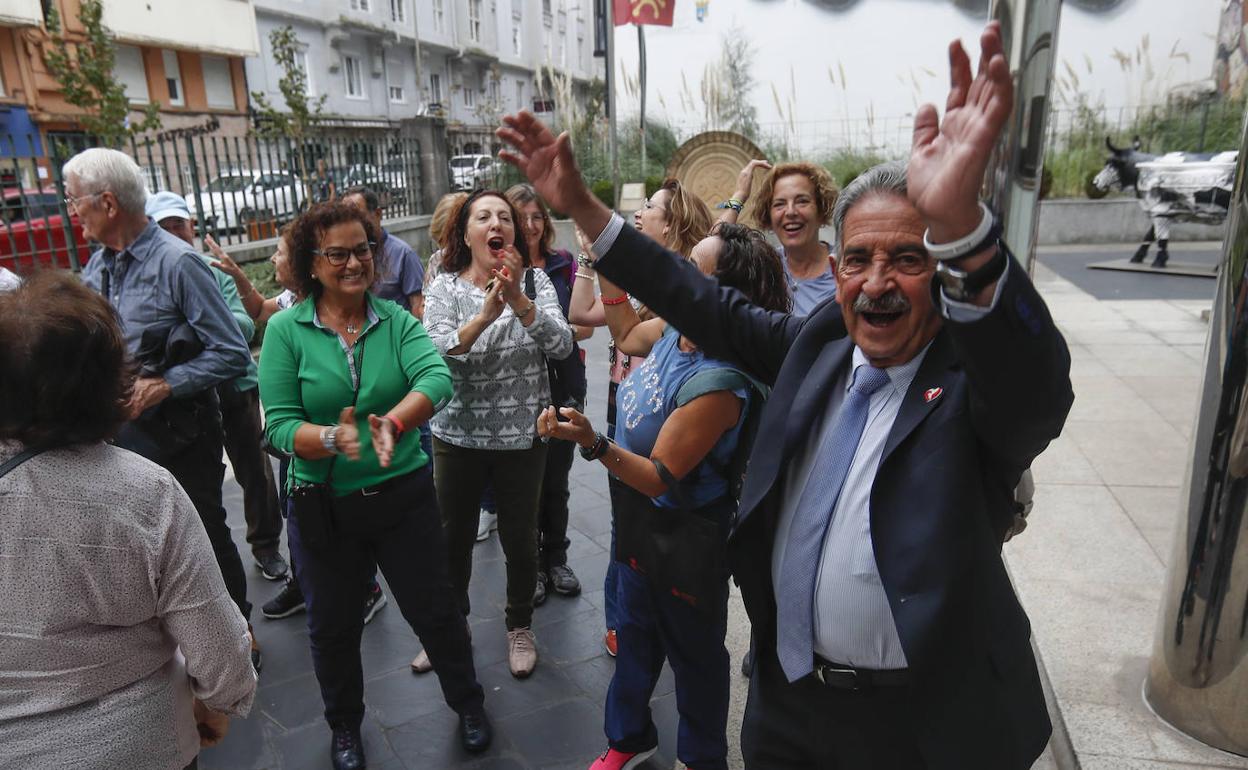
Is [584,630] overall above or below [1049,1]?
below

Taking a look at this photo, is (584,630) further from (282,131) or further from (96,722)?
(282,131)

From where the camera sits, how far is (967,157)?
108 cm

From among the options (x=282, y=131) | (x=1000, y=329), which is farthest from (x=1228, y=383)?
(x=282, y=131)

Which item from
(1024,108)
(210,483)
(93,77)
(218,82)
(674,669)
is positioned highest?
(218,82)

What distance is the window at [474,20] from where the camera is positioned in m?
40.2

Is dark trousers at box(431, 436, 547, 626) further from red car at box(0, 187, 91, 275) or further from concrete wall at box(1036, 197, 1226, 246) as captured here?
concrete wall at box(1036, 197, 1226, 246)

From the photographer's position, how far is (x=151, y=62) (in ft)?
86.6

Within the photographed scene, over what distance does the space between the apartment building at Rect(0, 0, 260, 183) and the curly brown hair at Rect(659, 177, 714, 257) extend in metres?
20.5

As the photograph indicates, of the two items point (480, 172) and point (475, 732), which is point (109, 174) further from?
point (480, 172)

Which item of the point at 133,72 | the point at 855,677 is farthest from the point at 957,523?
the point at 133,72

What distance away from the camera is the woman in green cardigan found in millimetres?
2561

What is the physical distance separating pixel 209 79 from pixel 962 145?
33.3 m

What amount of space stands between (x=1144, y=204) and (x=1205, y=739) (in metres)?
11.5

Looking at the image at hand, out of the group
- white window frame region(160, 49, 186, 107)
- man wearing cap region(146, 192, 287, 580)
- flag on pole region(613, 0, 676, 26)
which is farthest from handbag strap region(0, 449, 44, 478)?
white window frame region(160, 49, 186, 107)
